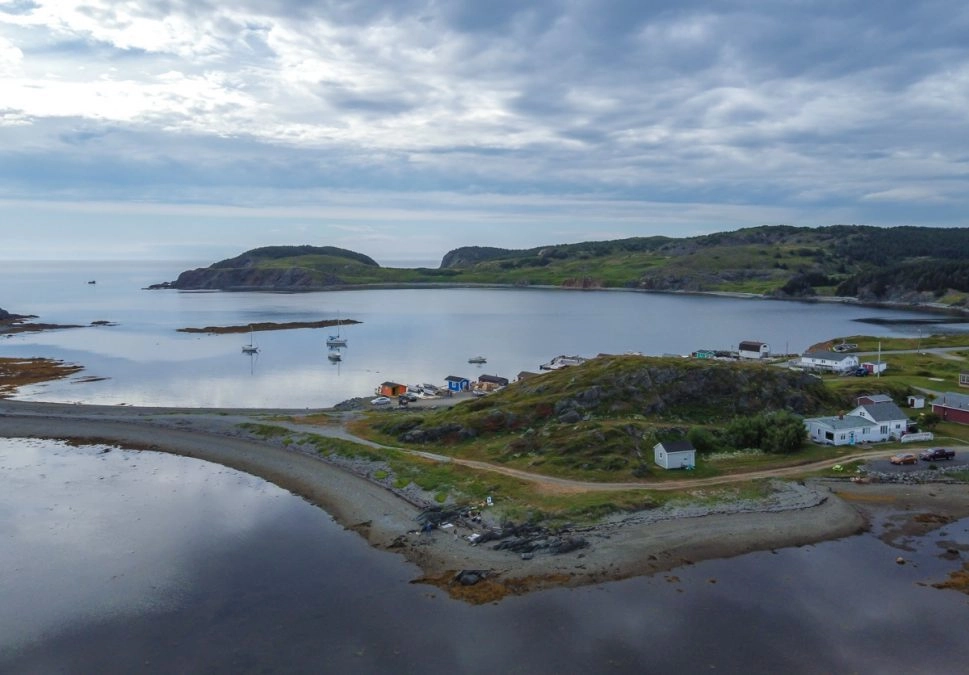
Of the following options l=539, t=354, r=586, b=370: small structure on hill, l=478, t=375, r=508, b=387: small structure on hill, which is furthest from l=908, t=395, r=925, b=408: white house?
l=539, t=354, r=586, b=370: small structure on hill

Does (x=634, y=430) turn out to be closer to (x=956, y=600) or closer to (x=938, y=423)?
(x=956, y=600)

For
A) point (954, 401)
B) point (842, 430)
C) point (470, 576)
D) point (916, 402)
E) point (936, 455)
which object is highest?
point (954, 401)

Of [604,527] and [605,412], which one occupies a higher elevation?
[605,412]

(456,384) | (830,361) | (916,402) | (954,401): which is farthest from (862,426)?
(456,384)

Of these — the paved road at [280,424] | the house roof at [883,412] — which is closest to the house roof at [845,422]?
the house roof at [883,412]

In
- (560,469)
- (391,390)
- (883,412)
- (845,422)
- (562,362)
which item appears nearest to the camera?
(560,469)

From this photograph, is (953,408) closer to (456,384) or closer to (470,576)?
(470,576)

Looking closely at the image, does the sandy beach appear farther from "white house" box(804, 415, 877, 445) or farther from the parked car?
"white house" box(804, 415, 877, 445)

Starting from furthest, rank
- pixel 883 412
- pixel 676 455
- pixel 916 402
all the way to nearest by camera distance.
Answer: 1. pixel 916 402
2. pixel 883 412
3. pixel 676 455

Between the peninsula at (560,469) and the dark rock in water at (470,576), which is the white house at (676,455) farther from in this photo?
the dark rock in water at (470,576)
